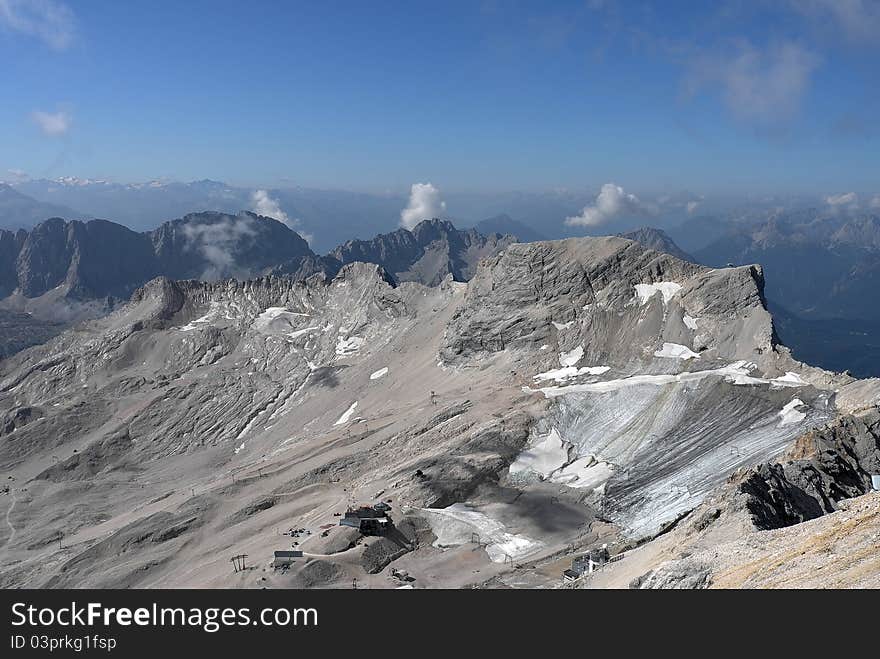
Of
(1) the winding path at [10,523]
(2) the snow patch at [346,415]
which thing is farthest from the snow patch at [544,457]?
(1) the winding path at [10,523]

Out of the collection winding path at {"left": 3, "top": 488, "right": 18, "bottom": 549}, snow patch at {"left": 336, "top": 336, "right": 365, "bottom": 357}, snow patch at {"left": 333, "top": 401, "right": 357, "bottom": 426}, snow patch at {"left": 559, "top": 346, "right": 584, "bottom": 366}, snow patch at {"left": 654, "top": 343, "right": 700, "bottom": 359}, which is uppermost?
snow patch at {"left": 654, "top": 343, "right": 700, "bottom": 359}

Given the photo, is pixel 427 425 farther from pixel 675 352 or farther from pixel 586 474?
pixel 675 352

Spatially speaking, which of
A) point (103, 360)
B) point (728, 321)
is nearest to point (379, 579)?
point (728, 321)

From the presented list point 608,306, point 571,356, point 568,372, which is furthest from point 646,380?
point 608,306

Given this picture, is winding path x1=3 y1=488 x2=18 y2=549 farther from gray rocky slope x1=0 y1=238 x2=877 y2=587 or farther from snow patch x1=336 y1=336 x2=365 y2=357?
snow patch x1=336 y1=336 x2=365 y2=357

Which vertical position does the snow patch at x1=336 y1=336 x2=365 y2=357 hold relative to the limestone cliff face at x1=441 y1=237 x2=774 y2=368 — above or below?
below

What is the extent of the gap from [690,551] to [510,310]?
93.3 m

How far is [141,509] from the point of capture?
4126 inches

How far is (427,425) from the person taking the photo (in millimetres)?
97375

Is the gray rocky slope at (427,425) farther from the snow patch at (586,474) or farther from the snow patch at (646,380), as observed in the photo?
the snow patch at (646,380)

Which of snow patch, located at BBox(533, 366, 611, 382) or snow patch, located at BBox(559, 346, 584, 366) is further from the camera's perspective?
snow patch, located at BBox(559, 346, 584, 366)

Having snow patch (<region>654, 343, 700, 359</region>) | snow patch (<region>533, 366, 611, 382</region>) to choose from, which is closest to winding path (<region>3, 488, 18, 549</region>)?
snow patch (<region>533, 366, 611, 382</region>)

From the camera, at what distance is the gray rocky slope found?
7062 centimetres

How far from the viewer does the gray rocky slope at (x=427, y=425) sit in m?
70.6
